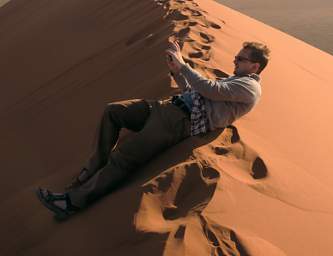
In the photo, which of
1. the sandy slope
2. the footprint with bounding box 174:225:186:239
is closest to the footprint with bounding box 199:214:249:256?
the sandy slope

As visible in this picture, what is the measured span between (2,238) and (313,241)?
2068mm

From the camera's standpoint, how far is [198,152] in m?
3.52

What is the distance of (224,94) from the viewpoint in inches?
139

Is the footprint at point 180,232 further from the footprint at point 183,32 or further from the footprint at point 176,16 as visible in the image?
the footprint at point 176,16

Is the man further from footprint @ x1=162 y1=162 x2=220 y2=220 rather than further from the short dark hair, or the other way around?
footprint @ x1=162 y1=162 x2=220 y2=220

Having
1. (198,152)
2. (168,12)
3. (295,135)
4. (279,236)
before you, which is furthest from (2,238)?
(168,12)

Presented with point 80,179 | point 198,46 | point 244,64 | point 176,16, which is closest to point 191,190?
point 80,179

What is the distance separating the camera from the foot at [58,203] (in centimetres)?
346

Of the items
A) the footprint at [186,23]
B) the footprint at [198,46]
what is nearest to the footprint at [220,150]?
the footprint at [198,46]

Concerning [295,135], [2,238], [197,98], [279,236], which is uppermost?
[197,98]

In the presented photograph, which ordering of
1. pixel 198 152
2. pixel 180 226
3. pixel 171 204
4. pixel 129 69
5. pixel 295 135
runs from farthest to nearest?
pixel 129 69 → pixel 295 135 → pixel 198 152 → pixel 171 204 → pixel 180 226

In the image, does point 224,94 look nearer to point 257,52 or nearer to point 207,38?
point 257,52

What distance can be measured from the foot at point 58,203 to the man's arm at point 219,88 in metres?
1.13

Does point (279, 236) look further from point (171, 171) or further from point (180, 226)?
point (171, 171)
